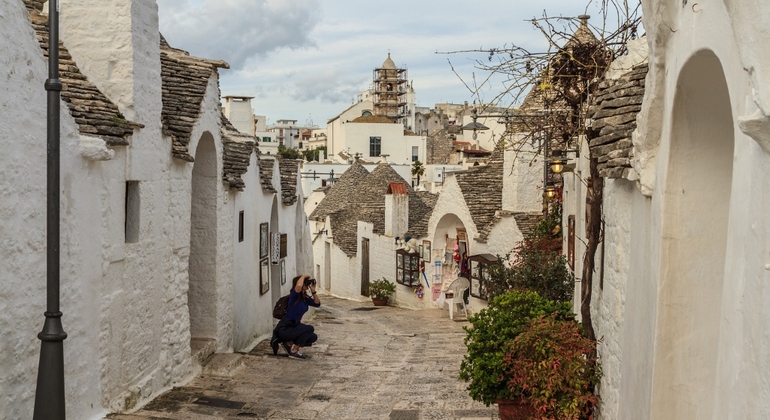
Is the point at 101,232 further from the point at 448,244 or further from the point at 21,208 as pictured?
the point at 448,244

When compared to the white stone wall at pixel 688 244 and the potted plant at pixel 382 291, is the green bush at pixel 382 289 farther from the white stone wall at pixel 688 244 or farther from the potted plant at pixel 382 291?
the white stone wall at pixel 688 244

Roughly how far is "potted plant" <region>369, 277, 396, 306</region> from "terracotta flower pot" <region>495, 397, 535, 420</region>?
19.8m

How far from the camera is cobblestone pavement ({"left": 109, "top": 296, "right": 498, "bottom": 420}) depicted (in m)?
10.4

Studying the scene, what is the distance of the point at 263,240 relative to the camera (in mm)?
18250

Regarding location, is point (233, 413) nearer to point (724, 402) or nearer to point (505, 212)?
point (724, 402)

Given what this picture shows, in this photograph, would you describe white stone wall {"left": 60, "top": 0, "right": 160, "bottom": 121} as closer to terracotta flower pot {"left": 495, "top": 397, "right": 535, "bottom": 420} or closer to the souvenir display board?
terracotta flower pot {"left": 495, "top": 397, "right": 535, "bottom": 420}

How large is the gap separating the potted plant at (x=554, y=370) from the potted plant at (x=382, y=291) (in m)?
19.9

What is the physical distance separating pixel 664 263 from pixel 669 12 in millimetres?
1676

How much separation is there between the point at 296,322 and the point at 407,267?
12.7m

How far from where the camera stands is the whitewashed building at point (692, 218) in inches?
152

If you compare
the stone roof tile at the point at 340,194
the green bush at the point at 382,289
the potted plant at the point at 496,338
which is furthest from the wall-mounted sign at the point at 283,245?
the stone roof tile at the point at 340,194

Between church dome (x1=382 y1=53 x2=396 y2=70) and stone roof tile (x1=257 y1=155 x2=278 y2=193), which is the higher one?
church dome (x1=382 y1=53 x2=396 y2=70)

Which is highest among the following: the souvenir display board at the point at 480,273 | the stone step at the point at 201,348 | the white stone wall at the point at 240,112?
the white stone wall at the point at 240,112

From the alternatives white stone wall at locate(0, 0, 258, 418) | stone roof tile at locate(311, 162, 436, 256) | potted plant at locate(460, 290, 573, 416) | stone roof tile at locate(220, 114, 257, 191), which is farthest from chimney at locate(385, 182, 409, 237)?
potted plant at locate(460, 290, 573, 416)
